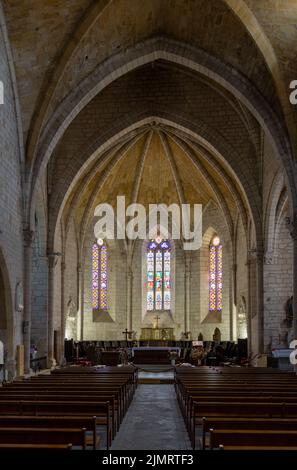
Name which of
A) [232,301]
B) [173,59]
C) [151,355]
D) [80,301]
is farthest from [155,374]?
[173,59]

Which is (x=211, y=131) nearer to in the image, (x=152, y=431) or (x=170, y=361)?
(x=170, y=361)

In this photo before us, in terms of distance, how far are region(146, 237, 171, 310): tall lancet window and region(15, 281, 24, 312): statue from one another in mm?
19093

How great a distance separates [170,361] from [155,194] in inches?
496

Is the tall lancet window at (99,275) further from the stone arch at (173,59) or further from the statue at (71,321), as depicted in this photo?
the stone arch at (173,59)

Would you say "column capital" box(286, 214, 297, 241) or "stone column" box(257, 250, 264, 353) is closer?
"column capital" box(286, 214, 297, 241)

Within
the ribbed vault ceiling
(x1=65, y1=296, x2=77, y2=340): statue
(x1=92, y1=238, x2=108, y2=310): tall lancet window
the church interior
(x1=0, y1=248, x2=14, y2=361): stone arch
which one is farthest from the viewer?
(x1=92, y1=238, x2=108, y2=310): tall lancet window

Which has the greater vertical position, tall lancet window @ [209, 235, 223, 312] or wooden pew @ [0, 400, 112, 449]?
tall lancet window @ [209, 235, 223, 312]

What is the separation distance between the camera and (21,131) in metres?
24.0

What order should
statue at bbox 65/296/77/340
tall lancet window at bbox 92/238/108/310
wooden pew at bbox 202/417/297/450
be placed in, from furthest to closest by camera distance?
tall lancet window at bbox 92/238/108/310 < statue at bbox 65/296/77/340 < wooden pew at bbox 202/417/297/450

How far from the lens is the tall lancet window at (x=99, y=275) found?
41.6 metres

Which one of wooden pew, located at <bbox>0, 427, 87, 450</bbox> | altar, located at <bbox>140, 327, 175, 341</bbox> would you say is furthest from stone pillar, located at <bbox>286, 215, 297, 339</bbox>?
altar, located at <bbox>140, 327, 175, 341</bbox>

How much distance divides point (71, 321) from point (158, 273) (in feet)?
25.0

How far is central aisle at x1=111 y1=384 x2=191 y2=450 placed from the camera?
10.5 m

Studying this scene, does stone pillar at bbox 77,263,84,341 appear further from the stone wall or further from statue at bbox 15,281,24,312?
statue at bbox 15,281,24,312
